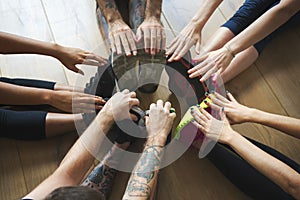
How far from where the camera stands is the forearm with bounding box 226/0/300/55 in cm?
91

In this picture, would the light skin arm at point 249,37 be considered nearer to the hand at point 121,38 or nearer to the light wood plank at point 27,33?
the hand at point 121,38

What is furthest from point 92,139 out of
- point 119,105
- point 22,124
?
point 22,124

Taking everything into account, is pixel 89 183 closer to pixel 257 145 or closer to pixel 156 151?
pixel 156 151

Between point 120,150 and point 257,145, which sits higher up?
point 120,150

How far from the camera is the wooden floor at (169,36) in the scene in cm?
93

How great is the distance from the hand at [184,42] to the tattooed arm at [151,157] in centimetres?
14

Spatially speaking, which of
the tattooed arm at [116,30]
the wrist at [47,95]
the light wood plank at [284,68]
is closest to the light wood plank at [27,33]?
the wrist at [47,95]

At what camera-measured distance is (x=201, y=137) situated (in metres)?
0.92

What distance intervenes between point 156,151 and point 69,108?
283mm

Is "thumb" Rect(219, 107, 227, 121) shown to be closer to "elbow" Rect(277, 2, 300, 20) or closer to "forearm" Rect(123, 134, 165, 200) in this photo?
"forearm" Rect(123, 134, 165, 200)

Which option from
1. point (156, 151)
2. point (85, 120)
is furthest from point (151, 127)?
point (85, 120)

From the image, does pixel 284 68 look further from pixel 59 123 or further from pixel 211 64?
pixel 59 123

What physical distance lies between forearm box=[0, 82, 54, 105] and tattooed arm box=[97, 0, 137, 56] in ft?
0.74

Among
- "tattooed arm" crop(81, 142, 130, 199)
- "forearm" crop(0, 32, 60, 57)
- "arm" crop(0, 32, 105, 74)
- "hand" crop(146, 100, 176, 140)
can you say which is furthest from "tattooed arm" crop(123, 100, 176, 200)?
"forearm" crop(0, 32, 60, 57)
